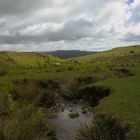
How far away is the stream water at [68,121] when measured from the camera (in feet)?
64.3

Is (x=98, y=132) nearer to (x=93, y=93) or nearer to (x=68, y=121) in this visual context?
(x=68, y=121)

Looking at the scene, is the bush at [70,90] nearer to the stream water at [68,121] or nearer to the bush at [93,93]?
the bush at [93,93]

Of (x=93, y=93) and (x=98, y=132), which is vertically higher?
(x=98, y=132)

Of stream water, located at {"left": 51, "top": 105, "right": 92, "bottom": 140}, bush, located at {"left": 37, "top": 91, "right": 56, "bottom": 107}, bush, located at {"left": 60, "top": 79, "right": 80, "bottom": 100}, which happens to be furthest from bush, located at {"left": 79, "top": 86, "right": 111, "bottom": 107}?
bush, located at {"left": 37, "top": 91, "right": 56, "bottom": 107}

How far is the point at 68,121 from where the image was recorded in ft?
81.4

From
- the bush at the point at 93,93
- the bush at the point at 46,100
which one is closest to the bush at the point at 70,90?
the bush at the point at 93,93

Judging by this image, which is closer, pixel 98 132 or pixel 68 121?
pixel 98 132

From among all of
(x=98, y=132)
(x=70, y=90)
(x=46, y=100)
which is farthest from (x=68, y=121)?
(x=98, y=132)

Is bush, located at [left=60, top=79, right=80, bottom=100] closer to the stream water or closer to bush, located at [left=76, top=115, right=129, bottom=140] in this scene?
the stream water

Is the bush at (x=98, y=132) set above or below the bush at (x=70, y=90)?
above

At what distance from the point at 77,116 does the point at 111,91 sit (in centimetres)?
551

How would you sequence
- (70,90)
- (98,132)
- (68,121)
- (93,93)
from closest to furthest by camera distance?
(98,132)
(68,121)
(93,93)
(70,90)

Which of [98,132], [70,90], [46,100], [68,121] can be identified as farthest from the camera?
[70,90]

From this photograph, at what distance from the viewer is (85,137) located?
39.6ft
